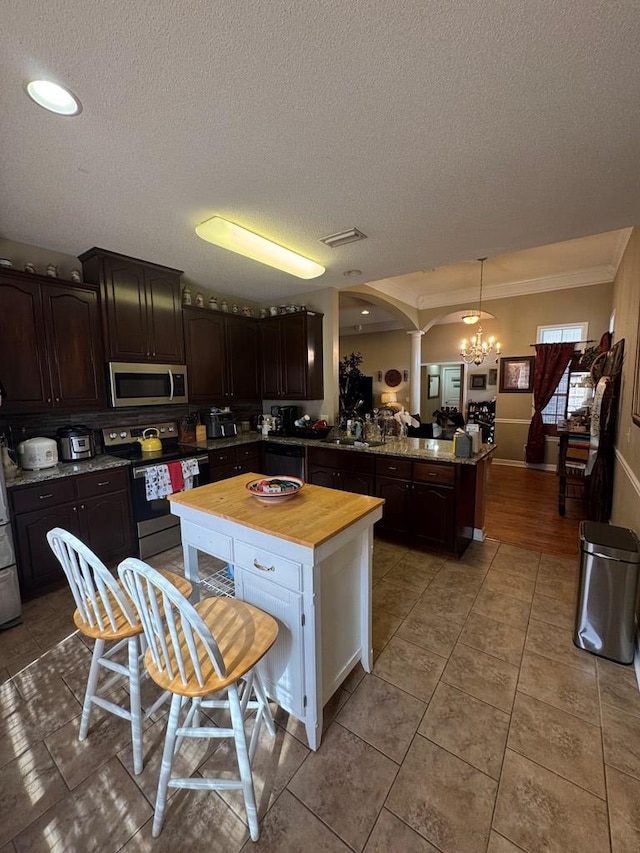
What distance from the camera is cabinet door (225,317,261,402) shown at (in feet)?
13.4

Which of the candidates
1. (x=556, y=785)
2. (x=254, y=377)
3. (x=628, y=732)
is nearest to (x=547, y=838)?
(x=556, y=785)

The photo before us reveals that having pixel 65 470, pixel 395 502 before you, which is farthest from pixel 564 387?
pixel 65 470

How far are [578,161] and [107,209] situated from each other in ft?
8.78

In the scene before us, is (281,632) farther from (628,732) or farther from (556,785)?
(628,732)

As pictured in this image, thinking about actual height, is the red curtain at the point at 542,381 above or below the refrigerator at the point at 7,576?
above

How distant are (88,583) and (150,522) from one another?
181cm

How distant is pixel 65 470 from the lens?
259cm

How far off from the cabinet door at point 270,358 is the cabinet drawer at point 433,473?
6.79 ft

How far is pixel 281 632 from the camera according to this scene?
1454mm

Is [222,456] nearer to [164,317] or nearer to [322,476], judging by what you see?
[322,476]

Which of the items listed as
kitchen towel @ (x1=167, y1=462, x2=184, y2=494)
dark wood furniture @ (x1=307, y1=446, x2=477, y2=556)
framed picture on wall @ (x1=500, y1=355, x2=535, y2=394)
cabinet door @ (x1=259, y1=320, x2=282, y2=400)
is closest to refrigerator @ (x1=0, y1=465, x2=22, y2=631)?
kitchen towel @ (x1=167, y1=462, x2=184, y2=494)

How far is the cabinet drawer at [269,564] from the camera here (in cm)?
137

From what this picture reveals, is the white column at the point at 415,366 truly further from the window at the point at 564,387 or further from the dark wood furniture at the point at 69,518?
the dark wood furniture at the point at 69,518

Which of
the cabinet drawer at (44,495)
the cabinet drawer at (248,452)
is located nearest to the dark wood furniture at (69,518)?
the cabinet drawer at (44,495)
